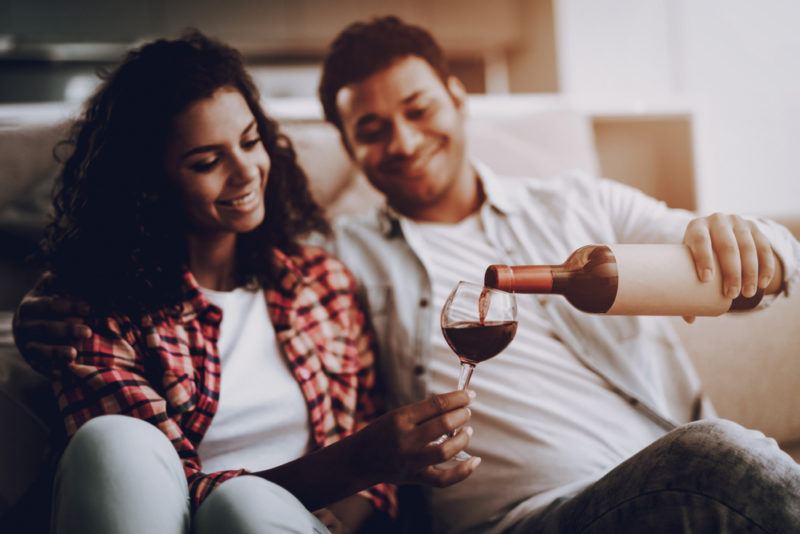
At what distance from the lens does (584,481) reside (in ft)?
3.17

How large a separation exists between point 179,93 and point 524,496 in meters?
0.80

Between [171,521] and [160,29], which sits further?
[160,29]

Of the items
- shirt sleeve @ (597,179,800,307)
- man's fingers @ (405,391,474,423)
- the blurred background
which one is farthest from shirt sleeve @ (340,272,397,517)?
the blurred background

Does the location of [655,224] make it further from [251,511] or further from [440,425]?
[251,511]

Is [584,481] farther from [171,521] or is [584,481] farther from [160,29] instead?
[160,29]

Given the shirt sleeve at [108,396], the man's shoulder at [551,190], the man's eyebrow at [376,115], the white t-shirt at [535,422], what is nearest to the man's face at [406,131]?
the man's eyebrow at [376,115]

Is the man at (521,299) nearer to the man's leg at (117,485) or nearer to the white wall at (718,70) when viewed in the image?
the man's leg at (117,485)

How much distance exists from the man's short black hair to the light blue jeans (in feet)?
2.57

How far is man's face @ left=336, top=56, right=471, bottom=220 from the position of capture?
3.99 ft

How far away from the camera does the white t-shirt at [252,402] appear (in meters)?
0.98

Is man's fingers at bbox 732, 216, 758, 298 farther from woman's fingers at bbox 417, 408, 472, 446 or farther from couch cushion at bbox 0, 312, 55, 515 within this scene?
couch cushion at bbox 0, 312, 55, 515

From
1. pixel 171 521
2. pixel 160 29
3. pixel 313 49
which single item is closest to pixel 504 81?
pixel 313 49

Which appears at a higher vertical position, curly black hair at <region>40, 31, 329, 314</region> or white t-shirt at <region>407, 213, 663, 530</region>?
curly black hair at <region>40, 31, 329, 314</region>

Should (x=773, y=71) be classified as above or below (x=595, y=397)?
above
